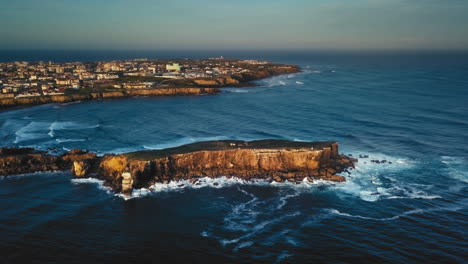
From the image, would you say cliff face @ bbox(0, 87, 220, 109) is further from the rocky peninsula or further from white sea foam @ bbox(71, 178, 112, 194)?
white sea foam @ bbox(71, 178, 112, 194)

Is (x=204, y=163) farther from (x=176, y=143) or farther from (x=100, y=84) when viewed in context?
(x=100, y=84)

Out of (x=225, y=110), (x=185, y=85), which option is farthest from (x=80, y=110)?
(x=185, y=85)

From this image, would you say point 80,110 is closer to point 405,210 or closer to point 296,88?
point 296,88

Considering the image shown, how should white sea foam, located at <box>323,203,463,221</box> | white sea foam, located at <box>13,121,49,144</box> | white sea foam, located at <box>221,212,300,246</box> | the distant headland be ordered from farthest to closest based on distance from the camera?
the distant headland < white sea foam, located at <box>13,121,49,144</box> < white sea foam, located at <box>323,203,463,221</box> < white sea foam, located at <box>221,212,300,246</box>

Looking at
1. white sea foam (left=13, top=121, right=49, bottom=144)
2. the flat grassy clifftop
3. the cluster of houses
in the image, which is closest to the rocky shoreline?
the cluster of houses

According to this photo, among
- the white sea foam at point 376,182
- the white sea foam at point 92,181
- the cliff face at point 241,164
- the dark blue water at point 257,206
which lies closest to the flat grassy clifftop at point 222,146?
the cliff face at point 241,164
